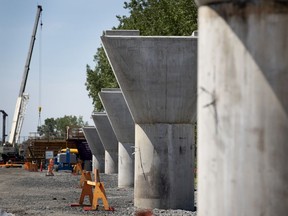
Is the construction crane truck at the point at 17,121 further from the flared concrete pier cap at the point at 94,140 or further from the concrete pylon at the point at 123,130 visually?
the concrete pylon at the point at 123,130

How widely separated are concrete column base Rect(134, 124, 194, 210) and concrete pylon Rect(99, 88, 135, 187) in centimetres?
1232

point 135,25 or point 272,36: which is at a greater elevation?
point 135,25

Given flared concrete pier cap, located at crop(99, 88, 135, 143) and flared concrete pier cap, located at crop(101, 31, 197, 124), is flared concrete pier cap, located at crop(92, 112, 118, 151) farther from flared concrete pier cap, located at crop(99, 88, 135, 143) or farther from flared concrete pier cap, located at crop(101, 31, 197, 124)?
flared concrete pier cap, located at crop(101, 31, 197, 124)

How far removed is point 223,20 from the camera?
4.18 m

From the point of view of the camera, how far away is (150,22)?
46.2 meters

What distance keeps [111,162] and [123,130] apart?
42.7ft

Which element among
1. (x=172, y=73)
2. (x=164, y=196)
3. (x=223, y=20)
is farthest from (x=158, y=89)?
(x=223, y=20)

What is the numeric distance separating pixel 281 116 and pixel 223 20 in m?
0.67

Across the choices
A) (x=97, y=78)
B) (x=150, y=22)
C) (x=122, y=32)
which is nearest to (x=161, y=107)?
(x=122, y=32)

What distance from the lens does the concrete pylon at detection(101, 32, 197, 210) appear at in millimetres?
15438

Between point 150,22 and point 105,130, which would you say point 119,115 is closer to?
point 105,130

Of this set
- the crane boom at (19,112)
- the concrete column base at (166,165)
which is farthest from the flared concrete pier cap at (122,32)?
the crane boom at (19,112)

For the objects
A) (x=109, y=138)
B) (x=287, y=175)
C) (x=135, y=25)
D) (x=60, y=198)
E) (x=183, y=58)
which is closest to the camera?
(x=287, y=175)

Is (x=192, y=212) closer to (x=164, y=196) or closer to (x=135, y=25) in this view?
(x=164, y=196)
